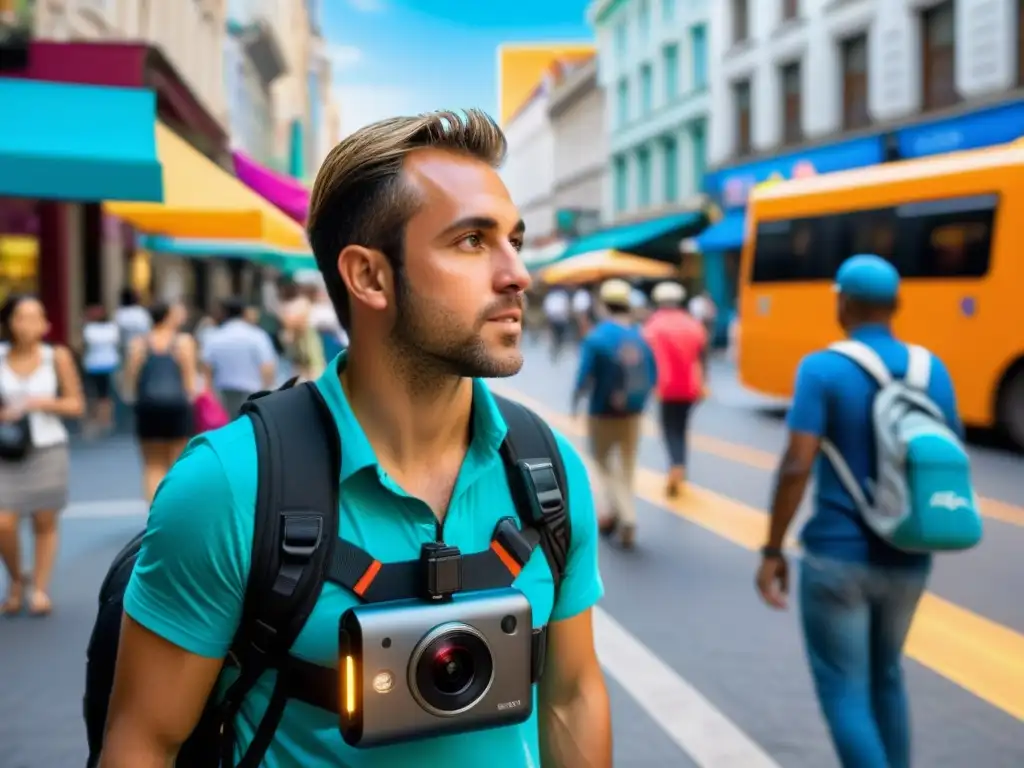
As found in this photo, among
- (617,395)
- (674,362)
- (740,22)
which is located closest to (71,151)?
(617,395)

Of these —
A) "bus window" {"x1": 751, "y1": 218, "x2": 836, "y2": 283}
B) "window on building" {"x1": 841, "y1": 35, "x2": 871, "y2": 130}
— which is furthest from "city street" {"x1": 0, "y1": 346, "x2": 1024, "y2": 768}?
"window on building" {"x1": 841, "y1": 35, "x2": 871, "y2": 130}

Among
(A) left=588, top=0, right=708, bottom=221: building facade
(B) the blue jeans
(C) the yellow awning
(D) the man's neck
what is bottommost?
(B) the blue jeans

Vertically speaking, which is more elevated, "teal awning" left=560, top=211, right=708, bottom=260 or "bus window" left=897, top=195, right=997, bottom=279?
"teal awning" left=560, top=211, right=708, bottom=260

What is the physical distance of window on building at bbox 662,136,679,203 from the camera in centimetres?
4156

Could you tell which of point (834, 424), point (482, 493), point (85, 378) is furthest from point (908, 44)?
point (482, 493)

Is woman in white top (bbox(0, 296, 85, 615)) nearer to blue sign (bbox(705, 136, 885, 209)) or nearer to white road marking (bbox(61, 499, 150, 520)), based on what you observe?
white road marking (bbox(61, 499, 150, 520))

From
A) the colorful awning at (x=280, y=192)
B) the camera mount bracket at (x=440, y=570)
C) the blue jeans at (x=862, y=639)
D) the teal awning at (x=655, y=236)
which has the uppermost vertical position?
the teal awning at (x=655, y=236)

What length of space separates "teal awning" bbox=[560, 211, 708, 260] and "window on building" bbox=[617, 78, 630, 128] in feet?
15.2

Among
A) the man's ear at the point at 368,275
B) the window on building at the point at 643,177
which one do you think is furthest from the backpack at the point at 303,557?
the window on building at the point at 643,177

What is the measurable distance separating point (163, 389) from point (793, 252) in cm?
1122

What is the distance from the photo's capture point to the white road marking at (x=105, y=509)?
9281mm

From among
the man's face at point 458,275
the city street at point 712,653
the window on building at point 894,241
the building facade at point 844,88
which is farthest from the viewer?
the building facade at point 844,88

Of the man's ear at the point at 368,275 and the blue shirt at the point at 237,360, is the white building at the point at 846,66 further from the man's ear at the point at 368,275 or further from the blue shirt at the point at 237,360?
the man's ear at the point at 368,275

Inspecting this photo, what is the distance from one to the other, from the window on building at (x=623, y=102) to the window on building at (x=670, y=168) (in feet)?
19.1
